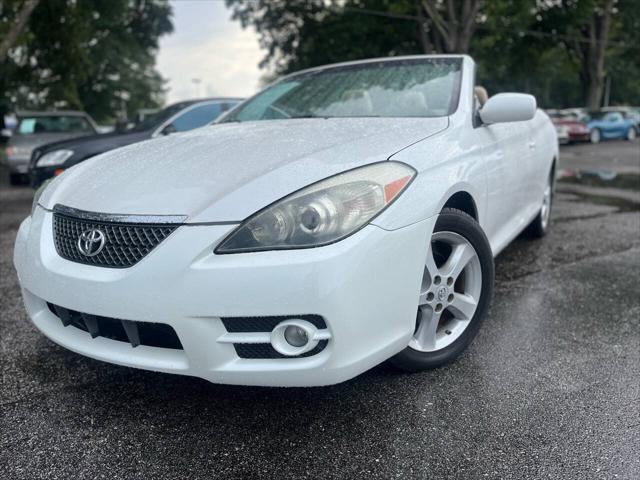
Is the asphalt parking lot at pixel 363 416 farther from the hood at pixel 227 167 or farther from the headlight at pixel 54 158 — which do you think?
the headlight at pixel 54 158

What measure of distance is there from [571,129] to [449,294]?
21140 millimetres

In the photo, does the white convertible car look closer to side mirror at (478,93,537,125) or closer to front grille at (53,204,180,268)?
front grille at (53,204,180,268)

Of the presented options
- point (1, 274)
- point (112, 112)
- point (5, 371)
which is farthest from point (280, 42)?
point (5, 371)

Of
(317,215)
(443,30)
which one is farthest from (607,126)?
(317,215)

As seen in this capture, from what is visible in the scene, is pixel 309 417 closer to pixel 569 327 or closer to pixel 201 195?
pixel 201 195

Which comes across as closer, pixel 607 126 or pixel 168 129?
pixel 168 129

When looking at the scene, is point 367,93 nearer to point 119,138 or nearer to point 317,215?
point 317,215

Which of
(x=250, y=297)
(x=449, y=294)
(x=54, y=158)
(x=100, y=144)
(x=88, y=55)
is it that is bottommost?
(x=88, y=55)

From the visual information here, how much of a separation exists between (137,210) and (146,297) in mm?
338

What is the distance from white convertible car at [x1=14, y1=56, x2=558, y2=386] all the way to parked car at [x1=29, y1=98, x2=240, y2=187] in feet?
14.4

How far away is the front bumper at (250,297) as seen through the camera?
1.87m

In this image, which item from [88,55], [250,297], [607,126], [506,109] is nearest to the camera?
[250,297]

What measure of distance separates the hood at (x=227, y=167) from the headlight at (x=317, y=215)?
0.04m

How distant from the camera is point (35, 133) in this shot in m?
10.8
